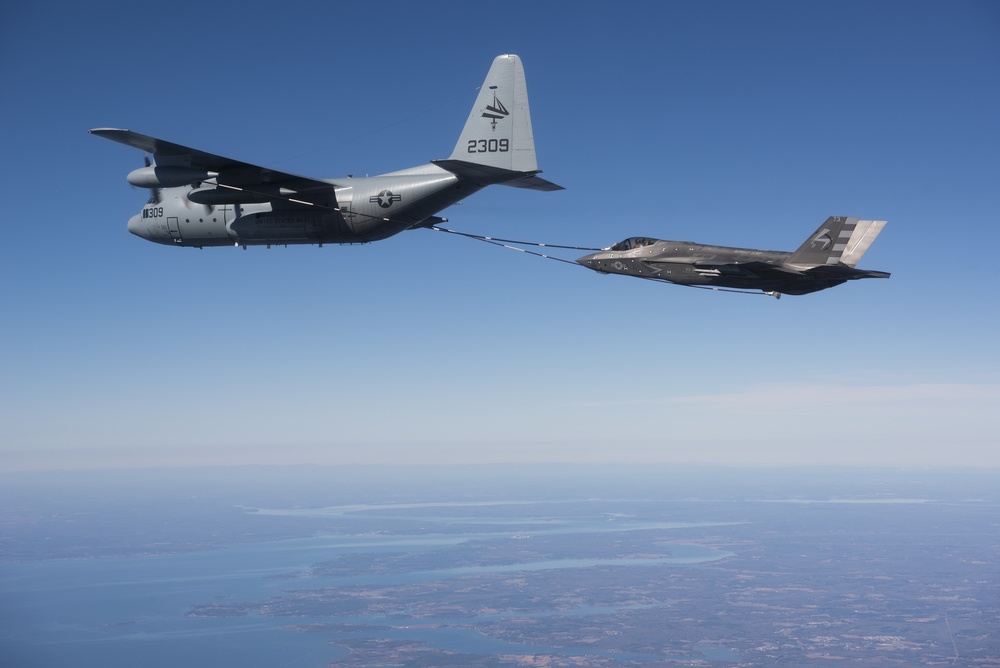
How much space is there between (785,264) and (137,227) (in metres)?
32.0

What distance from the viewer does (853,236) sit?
2742 cm

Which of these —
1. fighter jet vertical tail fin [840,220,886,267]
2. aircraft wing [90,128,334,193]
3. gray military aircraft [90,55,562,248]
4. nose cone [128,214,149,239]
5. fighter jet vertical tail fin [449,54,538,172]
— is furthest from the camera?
nose cone [128,214,149,239]

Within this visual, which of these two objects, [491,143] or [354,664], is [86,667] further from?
[491,143]

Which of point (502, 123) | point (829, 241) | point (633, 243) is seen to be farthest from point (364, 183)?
point (829, 241)

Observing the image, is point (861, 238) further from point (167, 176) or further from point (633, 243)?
point (167, 176)

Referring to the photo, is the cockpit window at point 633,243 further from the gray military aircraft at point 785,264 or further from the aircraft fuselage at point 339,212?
the aircraft fuselage at point 339,212

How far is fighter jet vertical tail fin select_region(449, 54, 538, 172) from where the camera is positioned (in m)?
31.9

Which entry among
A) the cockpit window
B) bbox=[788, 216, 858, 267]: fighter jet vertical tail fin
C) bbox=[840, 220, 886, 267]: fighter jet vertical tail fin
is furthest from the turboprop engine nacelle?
bbox=[840, 220, 886, 267]: fighter jet vertical tail fin

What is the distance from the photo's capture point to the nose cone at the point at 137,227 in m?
36.5

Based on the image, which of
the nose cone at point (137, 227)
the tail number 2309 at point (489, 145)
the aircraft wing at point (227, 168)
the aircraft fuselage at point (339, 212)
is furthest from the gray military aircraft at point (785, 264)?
the nose cone at point (137, 227)

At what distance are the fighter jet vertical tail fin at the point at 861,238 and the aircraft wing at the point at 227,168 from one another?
73.4ft

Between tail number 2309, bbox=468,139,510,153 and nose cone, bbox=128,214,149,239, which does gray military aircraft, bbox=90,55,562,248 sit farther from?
nose cone, bbox=128,214,149,239

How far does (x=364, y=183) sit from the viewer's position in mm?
32375

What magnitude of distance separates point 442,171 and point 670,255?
36.0 ft
